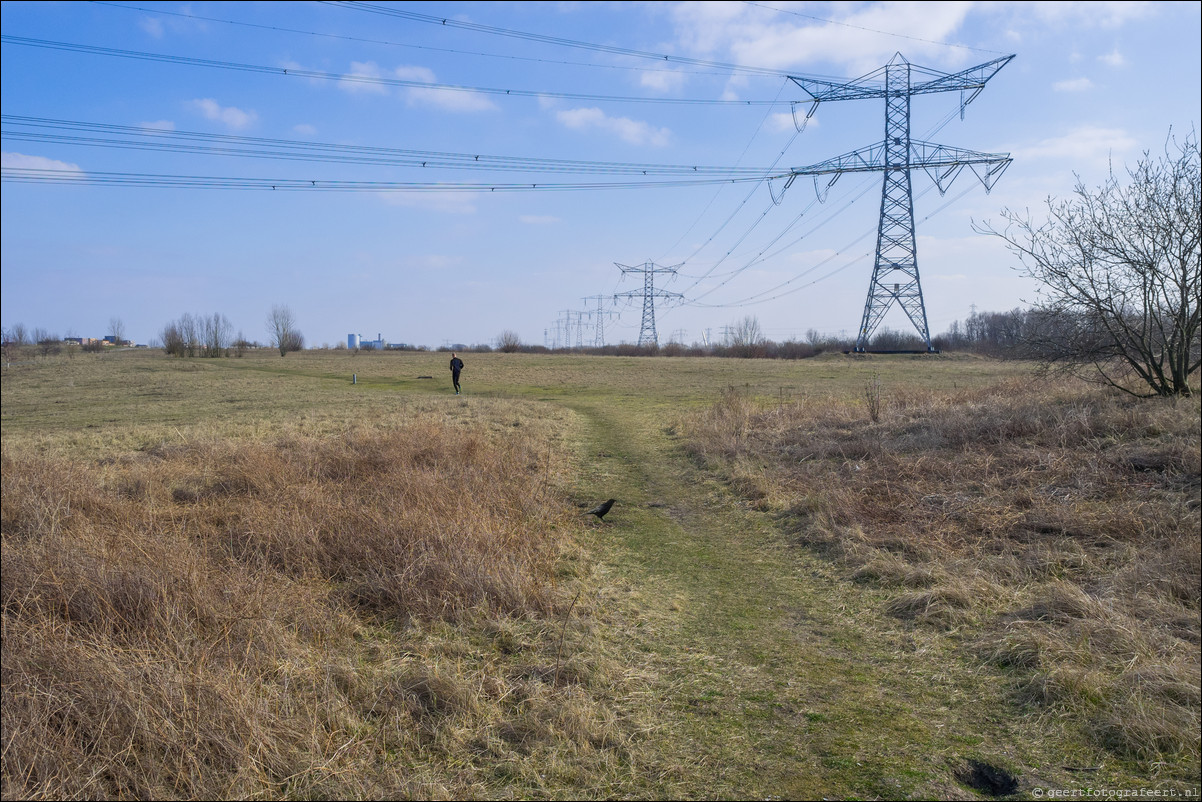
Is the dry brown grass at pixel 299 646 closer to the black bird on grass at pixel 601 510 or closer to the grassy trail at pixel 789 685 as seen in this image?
the black bird on grass at pixel 601 510

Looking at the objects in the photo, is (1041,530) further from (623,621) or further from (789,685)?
(623,621)

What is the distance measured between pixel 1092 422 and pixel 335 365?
187ft

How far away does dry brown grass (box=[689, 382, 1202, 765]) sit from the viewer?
4230 mm

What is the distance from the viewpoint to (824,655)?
206 inches

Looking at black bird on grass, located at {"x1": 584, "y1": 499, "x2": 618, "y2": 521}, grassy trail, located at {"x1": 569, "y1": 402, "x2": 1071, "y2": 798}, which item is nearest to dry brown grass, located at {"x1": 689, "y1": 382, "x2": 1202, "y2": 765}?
grassy trail, located at {"x1": 569, "y1": 402, "x2": 1071, "y2": 798}

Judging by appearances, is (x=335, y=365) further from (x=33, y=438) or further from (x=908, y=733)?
(x=908, y=733)

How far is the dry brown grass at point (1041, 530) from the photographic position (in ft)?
13.9

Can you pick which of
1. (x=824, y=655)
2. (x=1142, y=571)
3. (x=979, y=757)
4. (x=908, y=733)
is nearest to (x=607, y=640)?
(x=824, y=655)

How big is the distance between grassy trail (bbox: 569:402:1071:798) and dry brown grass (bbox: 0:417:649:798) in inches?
21.5

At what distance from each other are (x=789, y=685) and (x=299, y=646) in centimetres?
364

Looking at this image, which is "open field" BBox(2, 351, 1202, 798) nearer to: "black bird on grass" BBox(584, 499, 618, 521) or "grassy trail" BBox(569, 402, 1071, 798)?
"grassy trail" BBox(569, 402, 1071, 798)

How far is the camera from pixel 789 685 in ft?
15.5

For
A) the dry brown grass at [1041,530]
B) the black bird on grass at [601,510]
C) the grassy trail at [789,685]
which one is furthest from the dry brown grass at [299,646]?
the dry brown grass at [1041,530]

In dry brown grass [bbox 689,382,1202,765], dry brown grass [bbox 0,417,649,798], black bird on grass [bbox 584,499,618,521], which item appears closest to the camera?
dry brown grass [bbox 0,417,649,798]
